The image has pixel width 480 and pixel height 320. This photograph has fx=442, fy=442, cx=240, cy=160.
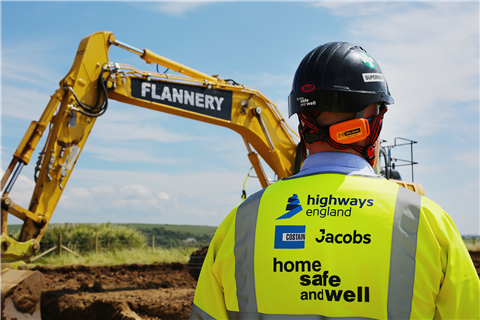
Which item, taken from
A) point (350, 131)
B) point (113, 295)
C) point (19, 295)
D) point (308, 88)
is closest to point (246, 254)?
point (350, 131)

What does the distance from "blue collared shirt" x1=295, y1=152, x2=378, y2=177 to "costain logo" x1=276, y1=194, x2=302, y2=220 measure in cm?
13

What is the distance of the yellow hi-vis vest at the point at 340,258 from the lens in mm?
1543

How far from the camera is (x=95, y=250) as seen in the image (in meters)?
18.1

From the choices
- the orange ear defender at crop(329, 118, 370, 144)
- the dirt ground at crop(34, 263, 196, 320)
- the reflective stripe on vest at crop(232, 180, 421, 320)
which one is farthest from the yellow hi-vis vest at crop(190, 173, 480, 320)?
the dirt ground at crop(34, 263, 196, 320)

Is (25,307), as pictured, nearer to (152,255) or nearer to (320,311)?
(320,311)

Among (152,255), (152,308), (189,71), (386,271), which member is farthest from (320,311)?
(152,255)

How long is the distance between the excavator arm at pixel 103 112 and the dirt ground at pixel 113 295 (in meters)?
1.39

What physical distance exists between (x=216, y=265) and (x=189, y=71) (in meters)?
7.97

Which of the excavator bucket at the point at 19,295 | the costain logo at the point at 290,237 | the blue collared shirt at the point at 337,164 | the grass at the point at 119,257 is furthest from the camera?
the grass at the point at 119,257

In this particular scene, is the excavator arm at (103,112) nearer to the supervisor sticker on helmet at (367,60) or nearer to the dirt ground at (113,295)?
the dirt ground at (113,295)

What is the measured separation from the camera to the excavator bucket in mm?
7172

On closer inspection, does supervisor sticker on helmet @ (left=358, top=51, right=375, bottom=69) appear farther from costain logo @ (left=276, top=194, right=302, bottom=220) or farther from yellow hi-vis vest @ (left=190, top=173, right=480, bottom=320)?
costain logo @ (left=276, top=194, right=302, bottom=220)

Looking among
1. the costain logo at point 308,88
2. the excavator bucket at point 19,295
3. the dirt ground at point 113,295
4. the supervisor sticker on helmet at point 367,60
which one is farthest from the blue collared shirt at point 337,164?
the excavator bucket at point 19,295

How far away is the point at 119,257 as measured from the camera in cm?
1684
